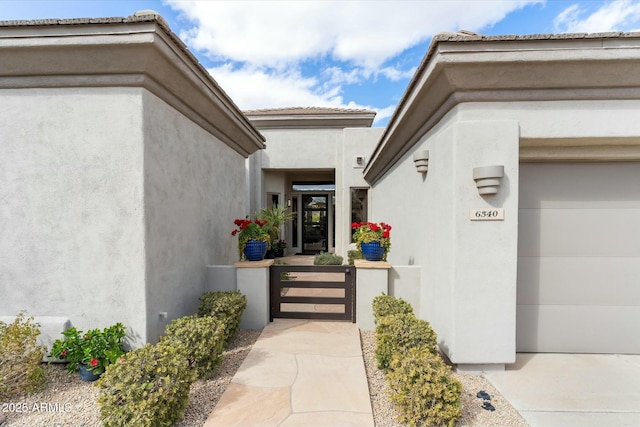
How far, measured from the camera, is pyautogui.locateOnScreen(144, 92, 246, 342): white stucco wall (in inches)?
151

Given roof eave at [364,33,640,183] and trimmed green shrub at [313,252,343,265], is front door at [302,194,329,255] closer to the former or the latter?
trimmed green shrub at [313,252,343,265]

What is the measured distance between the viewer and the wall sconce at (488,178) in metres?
3.47

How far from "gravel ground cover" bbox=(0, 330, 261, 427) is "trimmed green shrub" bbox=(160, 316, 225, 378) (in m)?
0.22

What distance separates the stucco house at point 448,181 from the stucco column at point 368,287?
2.73ft

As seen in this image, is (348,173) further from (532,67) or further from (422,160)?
(532,67)

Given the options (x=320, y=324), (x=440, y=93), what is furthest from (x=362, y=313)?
(x=440, y=93)

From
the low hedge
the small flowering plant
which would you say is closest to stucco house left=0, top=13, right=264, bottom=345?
the small flowering plant

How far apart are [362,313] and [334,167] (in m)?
9.42

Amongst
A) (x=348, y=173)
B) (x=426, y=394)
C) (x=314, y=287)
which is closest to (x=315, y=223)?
(x=348, y=173)

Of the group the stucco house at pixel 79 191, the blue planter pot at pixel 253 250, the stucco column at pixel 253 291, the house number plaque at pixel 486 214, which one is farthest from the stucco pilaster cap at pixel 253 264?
the house number plaque at pixel 486 214

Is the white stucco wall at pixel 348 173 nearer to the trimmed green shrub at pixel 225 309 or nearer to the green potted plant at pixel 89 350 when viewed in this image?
the trimmed green shrub at pixel 225 309

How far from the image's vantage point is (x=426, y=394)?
269 cm

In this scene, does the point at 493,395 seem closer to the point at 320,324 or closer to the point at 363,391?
the point at 363,391

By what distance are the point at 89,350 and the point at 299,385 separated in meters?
2.69
